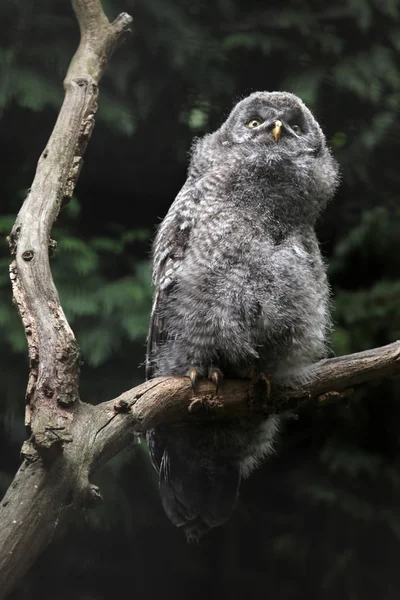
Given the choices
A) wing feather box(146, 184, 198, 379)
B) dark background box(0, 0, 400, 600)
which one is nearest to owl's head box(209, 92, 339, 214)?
wing feather box(146, 184, 198, 379)

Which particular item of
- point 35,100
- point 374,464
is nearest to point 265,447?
point 374,464

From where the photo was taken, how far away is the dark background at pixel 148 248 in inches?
→ 90.0

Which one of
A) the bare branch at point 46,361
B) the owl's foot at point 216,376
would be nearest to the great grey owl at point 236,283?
the owl's foot at point 216,376

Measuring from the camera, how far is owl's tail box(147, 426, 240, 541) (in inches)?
73.5

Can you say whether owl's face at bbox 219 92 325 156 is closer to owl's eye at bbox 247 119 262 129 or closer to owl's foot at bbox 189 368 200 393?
owl's eye at bbox 247 119 262 129

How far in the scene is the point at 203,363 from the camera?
1.74m

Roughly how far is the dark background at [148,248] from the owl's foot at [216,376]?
23.5 inches

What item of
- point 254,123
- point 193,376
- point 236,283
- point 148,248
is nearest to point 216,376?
point 193,376

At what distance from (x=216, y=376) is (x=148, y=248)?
93 cm

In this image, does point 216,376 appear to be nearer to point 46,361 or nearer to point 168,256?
point 168,256

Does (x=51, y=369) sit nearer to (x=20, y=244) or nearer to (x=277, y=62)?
(x=20, y=244)

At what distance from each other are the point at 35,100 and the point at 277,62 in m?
0.90

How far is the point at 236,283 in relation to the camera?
5.60 ft

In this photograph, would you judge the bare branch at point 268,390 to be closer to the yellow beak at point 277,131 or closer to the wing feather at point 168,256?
the wing feather at point 168,256
